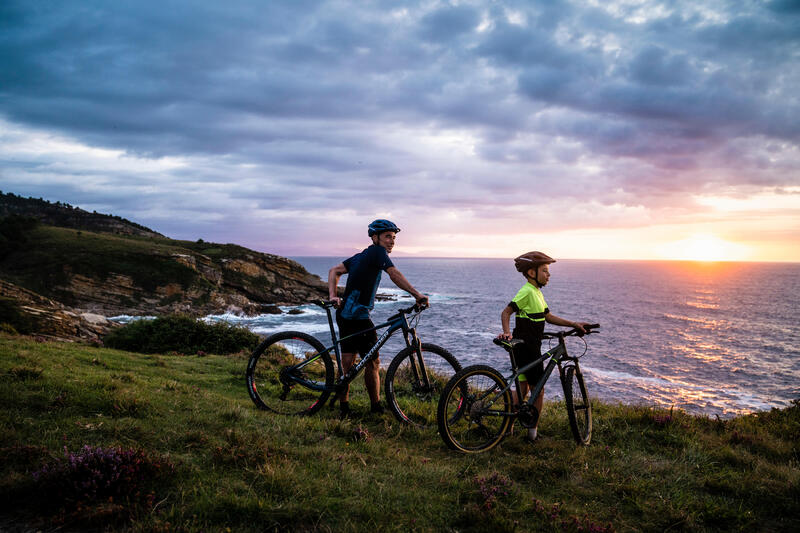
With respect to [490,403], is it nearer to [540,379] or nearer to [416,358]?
[540,379]

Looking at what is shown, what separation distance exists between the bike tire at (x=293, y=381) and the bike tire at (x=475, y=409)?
7.13 feet

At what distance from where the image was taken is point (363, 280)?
6.70 m

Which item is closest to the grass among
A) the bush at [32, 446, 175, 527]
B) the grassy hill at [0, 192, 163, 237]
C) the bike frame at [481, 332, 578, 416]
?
the bush at [32, 446, 175, 527]

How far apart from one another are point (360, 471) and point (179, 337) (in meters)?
16.0

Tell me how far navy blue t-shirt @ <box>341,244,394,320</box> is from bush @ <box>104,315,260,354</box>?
479 inches

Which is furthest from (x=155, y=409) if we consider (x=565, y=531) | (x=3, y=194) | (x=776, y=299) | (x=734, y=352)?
(x=3, y=194)

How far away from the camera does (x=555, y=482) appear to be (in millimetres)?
5066

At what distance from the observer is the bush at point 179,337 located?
1711 centimetres

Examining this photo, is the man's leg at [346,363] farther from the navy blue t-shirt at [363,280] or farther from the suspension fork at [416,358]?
the suspension fork at [416,358]

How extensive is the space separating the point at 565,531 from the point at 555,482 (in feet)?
3.88

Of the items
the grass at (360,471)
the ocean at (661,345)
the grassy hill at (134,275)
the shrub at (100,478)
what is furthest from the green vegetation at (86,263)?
the shrub at (100,478)

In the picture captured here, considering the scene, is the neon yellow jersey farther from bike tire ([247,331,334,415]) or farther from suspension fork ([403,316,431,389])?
bike tire ([247,331,334,415])

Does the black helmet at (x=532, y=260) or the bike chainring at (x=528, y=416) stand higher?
the black helmet at (x=532, y=260)

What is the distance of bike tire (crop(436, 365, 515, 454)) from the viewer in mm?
5734
